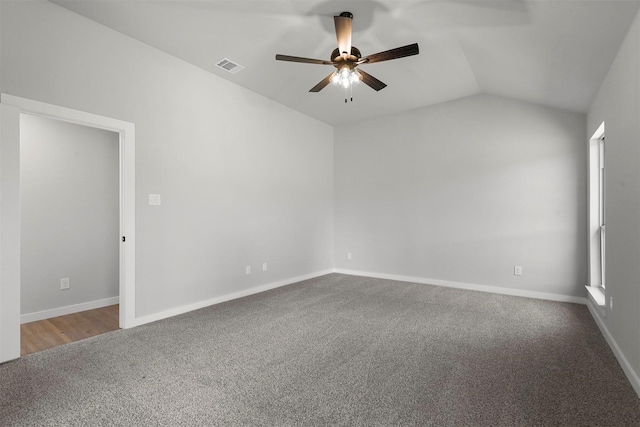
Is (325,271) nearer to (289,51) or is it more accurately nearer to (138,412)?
(289,51)

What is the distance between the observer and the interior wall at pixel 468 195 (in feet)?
13.7

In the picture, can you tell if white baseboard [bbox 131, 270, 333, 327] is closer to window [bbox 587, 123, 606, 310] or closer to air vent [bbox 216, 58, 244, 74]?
air vent [bbox 216, 58, 244, 74]

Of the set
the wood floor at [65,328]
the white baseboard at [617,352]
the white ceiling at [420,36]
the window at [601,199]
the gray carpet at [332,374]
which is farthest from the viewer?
the window at [601,199]

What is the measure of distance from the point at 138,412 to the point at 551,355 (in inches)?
117

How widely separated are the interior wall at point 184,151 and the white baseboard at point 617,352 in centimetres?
383

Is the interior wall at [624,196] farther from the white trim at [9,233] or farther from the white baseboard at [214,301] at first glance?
the white trim at [9,233]

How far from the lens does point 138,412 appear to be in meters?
1.83

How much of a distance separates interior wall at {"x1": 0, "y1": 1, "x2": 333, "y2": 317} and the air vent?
0.84 feet

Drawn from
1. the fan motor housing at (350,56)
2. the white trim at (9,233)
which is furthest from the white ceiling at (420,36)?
the white trim at (9,233)

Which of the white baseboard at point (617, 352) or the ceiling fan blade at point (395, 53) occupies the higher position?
the ceiling fan blade at point (395, 53)

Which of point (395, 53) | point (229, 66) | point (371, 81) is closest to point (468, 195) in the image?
point (371, 81)

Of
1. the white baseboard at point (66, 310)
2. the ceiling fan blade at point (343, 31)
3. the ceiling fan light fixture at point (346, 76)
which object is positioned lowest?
the white baseboard at point (66, 310)

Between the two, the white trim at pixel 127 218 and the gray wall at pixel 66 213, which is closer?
the white trim at pixel 127 218

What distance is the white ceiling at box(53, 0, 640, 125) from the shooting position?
241cm
